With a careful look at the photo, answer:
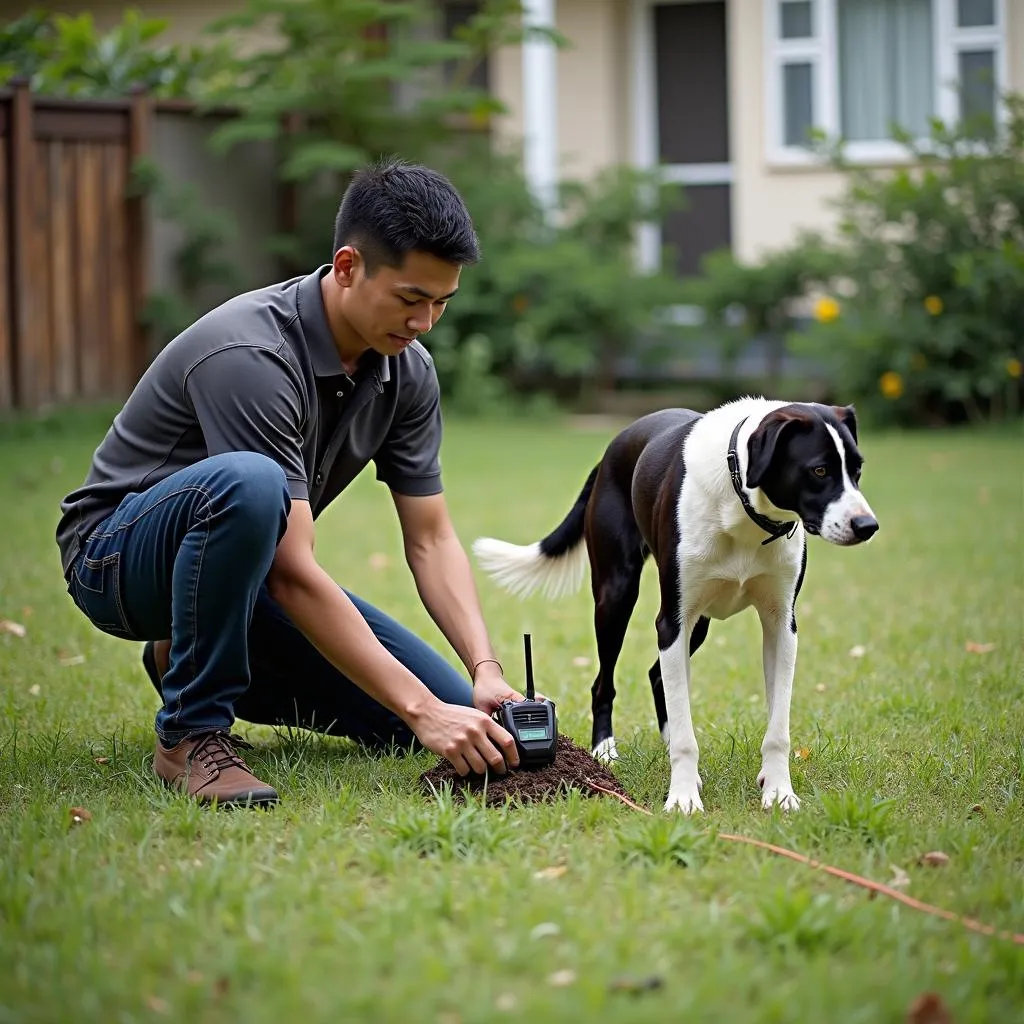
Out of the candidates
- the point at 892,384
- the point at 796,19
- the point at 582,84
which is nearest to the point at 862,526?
the point at 892,384

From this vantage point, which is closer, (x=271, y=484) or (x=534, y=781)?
(x=271, y=484)

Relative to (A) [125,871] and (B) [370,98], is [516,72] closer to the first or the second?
(B) [370,98]

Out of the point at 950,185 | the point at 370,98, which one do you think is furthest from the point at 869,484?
the point at 370,98

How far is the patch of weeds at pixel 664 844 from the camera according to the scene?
120 inches

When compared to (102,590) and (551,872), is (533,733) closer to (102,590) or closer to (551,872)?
(551,872)

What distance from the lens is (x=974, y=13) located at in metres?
14.2

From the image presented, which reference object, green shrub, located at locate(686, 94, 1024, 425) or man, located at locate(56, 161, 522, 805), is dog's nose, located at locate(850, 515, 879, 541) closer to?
man, located at locate(56, 161, 522, 805)

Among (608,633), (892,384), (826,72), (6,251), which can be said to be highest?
(826,72)

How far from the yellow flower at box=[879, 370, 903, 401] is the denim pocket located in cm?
875

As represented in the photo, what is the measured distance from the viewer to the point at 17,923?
105 inches

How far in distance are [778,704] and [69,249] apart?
898 cm

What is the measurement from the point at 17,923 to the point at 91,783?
102 centimetres

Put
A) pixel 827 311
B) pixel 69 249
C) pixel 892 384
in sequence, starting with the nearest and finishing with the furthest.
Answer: pixel 69 249 → pixel 892 384 → pixel 827 311

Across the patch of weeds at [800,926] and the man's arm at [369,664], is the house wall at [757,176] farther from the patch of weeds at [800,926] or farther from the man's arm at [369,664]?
the patch of weeds at [800,926]
